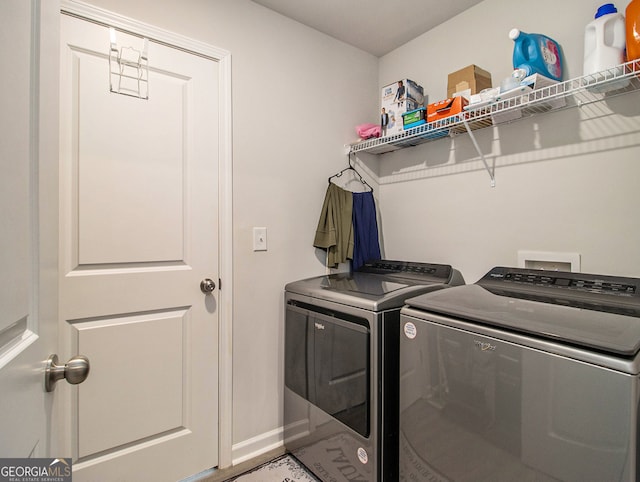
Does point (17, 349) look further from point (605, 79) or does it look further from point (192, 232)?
point (605, 79)

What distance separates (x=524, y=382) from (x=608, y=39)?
1.37m

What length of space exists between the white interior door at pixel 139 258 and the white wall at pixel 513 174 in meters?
1.29

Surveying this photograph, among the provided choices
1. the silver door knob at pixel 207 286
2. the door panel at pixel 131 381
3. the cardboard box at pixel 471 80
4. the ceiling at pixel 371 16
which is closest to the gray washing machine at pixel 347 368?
the silver door knob at pixel 207 286

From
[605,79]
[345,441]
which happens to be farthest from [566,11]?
[345,441]

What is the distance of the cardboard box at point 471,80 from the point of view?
5.74ft

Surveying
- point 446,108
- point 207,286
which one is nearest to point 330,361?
point 207,286

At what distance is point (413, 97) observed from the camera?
2062 millimetres

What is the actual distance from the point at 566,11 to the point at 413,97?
30.8 inches

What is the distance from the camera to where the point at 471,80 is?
1752mm

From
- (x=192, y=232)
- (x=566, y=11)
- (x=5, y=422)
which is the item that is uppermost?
(x=566, y=11)

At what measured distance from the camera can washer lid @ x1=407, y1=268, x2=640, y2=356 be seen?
2.98ft

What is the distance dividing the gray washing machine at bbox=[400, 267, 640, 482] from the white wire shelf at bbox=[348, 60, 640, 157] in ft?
2.49
